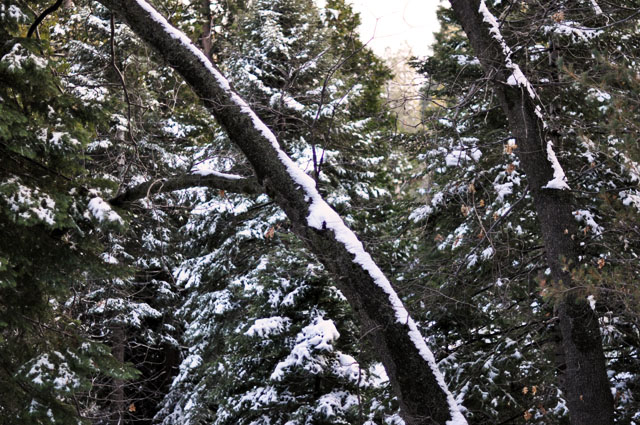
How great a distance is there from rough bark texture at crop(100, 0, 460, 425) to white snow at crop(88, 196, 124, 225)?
1.56 m

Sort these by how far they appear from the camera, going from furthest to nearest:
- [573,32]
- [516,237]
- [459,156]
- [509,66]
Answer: [516,237]
[573,32]
[509,66]
[459,156]

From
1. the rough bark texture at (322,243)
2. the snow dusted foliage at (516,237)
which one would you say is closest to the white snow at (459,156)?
the snow dusted foliage at (516,237)

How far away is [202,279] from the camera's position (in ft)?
44.4

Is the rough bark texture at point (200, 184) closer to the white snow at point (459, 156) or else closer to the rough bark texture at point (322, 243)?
the rough bark texture at point (322, 243)

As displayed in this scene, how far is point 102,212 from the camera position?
226 inches

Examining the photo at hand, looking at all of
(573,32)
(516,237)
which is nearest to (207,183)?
(573,32)

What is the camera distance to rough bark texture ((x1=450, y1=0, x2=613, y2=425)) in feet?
17.7

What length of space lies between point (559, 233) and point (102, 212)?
4154 millimetres

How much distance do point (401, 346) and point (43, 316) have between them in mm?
4279

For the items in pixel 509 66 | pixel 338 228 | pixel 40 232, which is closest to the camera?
pixel 338 228

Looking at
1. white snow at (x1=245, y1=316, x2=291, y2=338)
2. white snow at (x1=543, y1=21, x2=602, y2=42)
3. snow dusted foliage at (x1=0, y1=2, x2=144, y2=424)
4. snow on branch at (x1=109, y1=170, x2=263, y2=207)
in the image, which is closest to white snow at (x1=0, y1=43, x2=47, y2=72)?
snow dusted foliage at (x1=0, y1=2, x2=144, y2=424)

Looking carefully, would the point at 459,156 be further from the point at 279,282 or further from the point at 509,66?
the point at 279,282

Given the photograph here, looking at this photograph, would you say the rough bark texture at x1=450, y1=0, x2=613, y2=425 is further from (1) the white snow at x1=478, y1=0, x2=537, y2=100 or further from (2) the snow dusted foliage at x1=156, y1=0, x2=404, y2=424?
(2) the snow dusted foliage at x1=156, y1=0, x2=404, y2=424

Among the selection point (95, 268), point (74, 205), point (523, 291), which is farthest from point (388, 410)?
point (74, 205)
